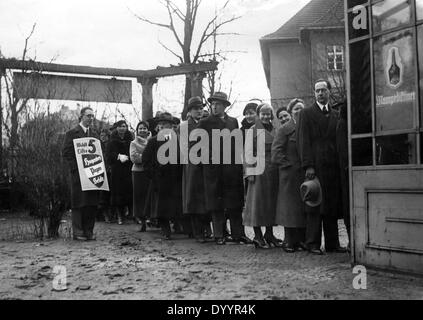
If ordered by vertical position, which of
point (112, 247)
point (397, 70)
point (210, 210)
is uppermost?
point (397, 70)

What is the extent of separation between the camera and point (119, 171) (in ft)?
37.2

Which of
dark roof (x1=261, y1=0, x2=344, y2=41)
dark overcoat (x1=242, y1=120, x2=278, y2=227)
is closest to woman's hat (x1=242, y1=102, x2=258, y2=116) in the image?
dark overcoat (x1=242, y1=120, x2=278, y2=227)

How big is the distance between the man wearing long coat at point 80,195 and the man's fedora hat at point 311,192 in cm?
346

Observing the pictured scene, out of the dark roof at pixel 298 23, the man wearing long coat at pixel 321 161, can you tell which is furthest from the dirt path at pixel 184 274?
the dark roof at pixel 298 23

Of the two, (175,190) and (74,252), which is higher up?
(175,190)

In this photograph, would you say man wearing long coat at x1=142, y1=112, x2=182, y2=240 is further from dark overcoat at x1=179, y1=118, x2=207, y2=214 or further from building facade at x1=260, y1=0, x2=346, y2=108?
building facade at x1=260, y1=0, x2=346, y2=108

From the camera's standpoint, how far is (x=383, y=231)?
5344mm

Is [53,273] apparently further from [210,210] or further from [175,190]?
[175,190]

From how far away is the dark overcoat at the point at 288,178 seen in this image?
6.85 metres

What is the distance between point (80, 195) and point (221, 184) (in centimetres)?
217

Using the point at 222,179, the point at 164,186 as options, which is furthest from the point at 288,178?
the point at 164,186

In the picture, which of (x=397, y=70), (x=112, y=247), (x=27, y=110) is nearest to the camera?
(x=397, y=70)
